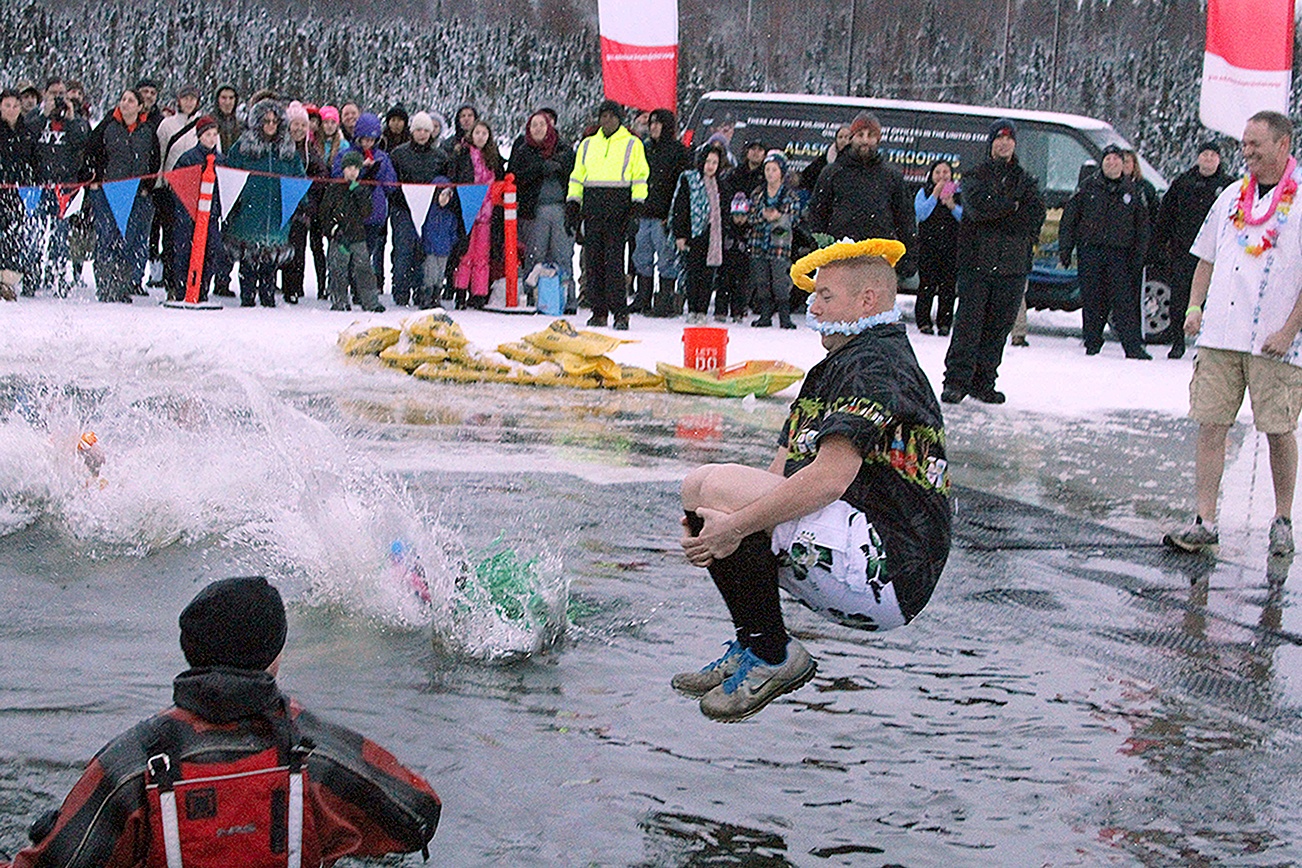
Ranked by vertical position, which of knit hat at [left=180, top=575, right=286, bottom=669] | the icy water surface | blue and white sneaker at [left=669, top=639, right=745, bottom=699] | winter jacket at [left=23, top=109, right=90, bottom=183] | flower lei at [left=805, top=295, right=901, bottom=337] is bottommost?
the icy water surface

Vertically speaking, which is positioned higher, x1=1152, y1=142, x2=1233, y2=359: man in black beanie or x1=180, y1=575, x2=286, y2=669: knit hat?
x1=1152, y1=142, x2=1233, y2=359: man in black beanie

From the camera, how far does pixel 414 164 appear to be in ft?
53.4

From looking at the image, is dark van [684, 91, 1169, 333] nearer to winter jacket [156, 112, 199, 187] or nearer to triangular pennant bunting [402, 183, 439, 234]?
triangular pennant bunting [402, 183, 439, 234]

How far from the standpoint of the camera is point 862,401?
13.5 ft

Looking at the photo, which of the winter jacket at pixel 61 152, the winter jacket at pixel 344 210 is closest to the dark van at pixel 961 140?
the winter jacket at pixel 344 210

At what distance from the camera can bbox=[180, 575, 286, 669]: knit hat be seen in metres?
2.92

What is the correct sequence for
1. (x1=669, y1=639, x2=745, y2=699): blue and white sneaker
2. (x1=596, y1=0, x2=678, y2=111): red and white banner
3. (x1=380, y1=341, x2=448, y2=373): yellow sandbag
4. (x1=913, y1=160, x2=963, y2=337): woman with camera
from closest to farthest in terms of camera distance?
1. (x1=669, y1=639, x2=745, y2=699): blue and white sneaker
2. (x1=380, y1=341, x2=448, y2=373): yellow sandbag
3. (x1=913, y1=160, x2=963, y2=337): woman with camera
4. (x1=596, y1=0, x2=678, y2=111): red and white banner

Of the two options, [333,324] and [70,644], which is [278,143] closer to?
[333,324]

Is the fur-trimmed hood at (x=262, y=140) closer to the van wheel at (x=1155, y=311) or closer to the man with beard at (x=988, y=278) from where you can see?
the man with beard at (x=988, y=278)

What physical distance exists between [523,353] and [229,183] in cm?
436

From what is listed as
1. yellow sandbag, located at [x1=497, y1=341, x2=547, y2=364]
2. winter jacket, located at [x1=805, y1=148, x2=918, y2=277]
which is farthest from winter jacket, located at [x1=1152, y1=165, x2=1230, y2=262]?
yellow sandbag, located at [x1=497, y1=341, x2=547, y2=364]

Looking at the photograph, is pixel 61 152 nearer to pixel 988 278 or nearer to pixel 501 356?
pixel 501 356

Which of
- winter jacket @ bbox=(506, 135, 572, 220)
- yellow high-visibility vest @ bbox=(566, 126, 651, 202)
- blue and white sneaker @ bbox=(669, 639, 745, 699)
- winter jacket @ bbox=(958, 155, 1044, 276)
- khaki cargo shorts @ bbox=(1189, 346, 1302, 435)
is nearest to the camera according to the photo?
blue and white sneaker @ bbox=(669, 639, 745, 699)

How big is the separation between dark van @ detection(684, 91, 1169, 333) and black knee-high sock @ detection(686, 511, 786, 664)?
41.5 feet
